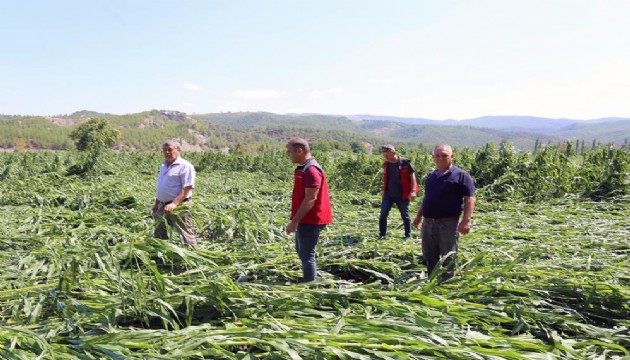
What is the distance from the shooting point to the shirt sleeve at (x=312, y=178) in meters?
3.68

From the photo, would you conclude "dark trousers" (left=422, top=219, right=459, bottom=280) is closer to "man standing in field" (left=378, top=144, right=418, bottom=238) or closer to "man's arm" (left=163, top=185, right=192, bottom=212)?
"man standing in field" (left=378, top=144, right=418, bottom=238)

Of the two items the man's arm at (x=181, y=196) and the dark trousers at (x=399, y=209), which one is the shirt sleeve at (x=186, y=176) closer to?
the man's arm at (x=181, y=196)

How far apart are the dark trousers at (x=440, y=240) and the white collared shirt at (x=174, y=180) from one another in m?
2.66

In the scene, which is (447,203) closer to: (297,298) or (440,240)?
(440,240)

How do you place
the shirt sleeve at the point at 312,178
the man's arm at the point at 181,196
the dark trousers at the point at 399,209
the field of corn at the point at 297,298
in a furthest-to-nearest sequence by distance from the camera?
the dark trousers at the point at 399,209
the man's arm at the point at 181,196
the shirt sleeve at the point at 312,178
the field of corn at the point at 297,298

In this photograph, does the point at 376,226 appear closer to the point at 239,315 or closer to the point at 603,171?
the point at 239,315

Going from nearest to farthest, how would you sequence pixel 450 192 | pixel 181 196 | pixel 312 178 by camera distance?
pixel 312 178 → pixel 450 192 → pixel 181 196

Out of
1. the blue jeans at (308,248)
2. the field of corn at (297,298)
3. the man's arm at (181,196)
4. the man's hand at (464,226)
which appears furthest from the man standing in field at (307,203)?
the man's arm at (181,196)

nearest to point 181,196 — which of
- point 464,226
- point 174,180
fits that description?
point 174,180

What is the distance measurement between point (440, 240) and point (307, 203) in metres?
1.40

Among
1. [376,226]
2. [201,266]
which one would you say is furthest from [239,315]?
[376,226]

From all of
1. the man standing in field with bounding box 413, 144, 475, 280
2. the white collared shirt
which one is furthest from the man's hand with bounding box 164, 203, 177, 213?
the man standing in field with bounding box 413, 144, 475, 280

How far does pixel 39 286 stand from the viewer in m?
3.08

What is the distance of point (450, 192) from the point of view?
12.9ft
